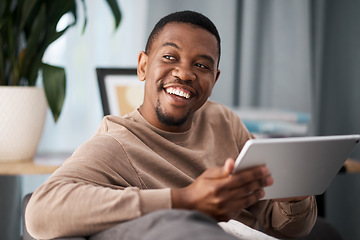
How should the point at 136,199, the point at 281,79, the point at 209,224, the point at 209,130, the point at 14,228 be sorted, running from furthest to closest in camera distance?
the point at 281,79, the point at 14,228, the point at 209,130, the point at 136,199, the point at 209,224

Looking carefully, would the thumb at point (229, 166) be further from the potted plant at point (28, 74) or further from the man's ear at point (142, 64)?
the potted plant at point (28, 74)

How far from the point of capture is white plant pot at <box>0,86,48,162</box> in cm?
148

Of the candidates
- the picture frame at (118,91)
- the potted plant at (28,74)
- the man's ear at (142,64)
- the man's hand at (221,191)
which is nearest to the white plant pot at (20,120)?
the potted plant at (28,74)

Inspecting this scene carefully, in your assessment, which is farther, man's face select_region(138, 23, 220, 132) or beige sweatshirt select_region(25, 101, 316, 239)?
man's face select_region(138, 23, 220, 132)

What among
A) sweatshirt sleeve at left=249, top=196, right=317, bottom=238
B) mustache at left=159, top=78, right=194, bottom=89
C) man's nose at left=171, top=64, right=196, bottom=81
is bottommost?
sweatshirt sleeve at left=249, top=196, right=317, bottom=238

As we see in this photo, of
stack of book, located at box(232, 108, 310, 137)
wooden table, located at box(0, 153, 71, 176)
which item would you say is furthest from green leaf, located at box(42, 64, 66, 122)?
stack of book, located at box(232, 108, 310, 137)

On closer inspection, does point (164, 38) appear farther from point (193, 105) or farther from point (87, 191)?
point (87, 191)

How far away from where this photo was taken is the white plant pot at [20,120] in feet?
4.84

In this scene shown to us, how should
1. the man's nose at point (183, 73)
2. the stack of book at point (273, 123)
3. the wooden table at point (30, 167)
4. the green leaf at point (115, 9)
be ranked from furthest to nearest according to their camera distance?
the stack of book at point (273, 123) → the green leaf at point (115, 9) → the wooden table at point (30, 167) → the man's nose at point (183, 73)

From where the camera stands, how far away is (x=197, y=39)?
1.03 m

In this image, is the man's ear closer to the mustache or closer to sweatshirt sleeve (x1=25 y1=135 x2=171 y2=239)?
the mustache

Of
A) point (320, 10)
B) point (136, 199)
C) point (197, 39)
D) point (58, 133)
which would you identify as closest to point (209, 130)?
point (197, 39)

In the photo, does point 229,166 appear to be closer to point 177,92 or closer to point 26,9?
point 177,92

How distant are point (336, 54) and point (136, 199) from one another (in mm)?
1754
